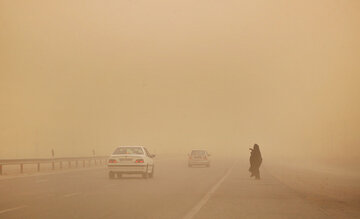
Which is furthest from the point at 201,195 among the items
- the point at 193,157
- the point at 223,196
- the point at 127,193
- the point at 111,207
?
the point at 193,157

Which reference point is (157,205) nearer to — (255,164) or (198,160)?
(255,164)

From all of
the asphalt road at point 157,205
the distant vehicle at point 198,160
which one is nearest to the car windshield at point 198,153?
the distant vehicle at point 198,160

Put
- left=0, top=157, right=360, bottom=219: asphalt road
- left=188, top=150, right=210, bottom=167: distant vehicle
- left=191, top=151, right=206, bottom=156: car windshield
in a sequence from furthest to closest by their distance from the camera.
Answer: left=191, top=151, right=206, bottom=156: car windshield → left=188, top=150, right=210, bottom=167: distant vehicle → left=0, top=157, right=360, bottom=219: asphalt road

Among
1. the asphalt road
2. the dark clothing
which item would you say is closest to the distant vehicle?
the dark clothing

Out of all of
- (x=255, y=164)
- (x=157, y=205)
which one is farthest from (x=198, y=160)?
(x=157, y=205)

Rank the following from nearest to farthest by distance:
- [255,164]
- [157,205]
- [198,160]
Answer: [157,205] < [255,164] < [198,160]

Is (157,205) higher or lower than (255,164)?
lower

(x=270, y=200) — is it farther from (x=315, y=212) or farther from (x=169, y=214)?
(x=169, y=214)

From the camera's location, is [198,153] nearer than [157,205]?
No

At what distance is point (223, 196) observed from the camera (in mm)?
18484

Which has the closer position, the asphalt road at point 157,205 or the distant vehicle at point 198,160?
the asphalt road at point 157,205

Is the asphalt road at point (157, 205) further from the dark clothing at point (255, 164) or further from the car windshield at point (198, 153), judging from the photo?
the car windshield at point (198, 153)

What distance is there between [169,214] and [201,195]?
20.0ft

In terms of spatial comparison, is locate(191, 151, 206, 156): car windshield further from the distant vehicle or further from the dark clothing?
the dark clothing
